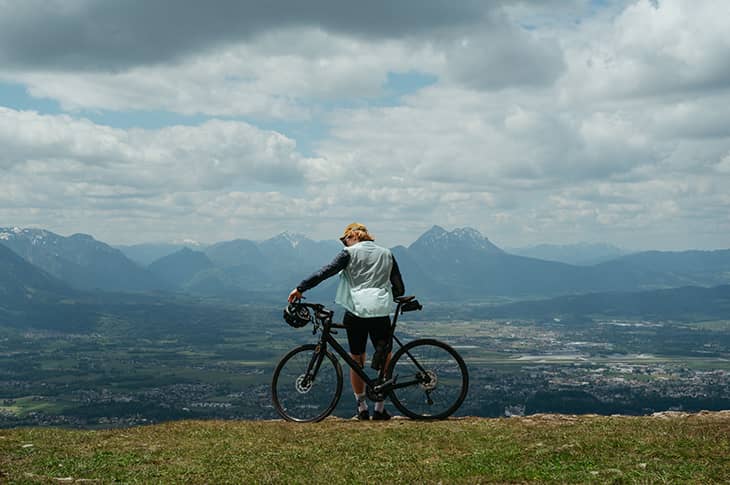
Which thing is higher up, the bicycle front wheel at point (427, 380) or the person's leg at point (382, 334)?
the person's leg at point (382, 334)

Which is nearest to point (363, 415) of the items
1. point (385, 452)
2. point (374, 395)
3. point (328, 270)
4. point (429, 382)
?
point (374, 395)

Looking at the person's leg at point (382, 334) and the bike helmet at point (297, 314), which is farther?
the bike helmet at point (297, 314)

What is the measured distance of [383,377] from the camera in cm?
1312

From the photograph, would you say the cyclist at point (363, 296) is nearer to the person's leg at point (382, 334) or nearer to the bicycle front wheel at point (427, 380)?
the person's leg at point (382, 334)

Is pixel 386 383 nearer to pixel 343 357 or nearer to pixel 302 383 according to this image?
pixel 343 357

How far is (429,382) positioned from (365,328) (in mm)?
1778

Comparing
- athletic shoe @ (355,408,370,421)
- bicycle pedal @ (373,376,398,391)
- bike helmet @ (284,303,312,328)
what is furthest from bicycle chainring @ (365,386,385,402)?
bike helmet @ (284,303,312,328)

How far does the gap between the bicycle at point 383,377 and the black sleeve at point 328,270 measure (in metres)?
0.62

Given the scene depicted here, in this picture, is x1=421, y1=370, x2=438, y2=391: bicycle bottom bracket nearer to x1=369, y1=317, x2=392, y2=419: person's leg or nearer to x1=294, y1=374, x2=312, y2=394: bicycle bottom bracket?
x1=369, y1=317, x2=392, y2=419: person's leg

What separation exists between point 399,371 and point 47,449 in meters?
6.76

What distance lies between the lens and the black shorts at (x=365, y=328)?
13.1 metres

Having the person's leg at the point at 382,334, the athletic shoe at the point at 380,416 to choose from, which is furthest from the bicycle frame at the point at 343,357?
the athletic shoe at the point at 380,416

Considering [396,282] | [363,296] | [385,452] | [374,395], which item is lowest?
[385,452]

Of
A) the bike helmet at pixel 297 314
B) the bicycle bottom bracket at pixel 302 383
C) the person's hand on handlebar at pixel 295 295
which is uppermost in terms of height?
the person's hand on handlebar at pixel 295 295
